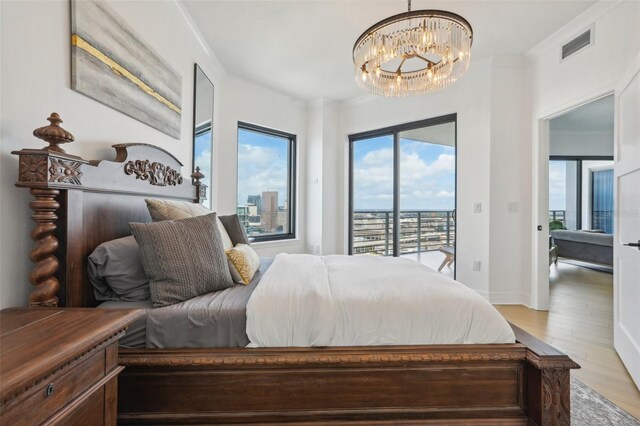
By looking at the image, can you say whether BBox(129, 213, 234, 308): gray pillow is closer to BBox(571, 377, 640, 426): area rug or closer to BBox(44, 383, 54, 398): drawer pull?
BBox(44, 383, 54, 398): drawer pull

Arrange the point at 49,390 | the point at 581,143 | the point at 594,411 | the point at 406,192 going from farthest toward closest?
the point at 581,143, the point at 406,192, the point at 594,411, the point at 49,390

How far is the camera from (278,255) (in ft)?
7.55

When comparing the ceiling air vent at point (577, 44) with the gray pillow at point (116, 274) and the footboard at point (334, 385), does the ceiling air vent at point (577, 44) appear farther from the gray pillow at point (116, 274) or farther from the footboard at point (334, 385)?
the gray pillow at point (116, 274)

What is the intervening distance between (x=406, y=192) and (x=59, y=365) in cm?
408

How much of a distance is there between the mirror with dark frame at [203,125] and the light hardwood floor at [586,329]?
3.26m

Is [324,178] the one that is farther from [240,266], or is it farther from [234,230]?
[240,266]

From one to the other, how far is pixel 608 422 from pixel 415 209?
2975 mm

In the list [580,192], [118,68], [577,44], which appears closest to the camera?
[118,68]

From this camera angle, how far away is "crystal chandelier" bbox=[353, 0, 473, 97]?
171 cm

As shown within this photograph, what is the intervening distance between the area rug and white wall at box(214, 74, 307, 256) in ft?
10.5

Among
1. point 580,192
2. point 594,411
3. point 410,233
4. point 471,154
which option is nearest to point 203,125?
point 471,154

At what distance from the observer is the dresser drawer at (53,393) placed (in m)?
0.60

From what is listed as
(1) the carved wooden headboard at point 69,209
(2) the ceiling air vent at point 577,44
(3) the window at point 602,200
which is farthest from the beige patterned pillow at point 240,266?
(3) the window at point 602,200

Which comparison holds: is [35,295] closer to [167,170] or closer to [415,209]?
[167,170]
